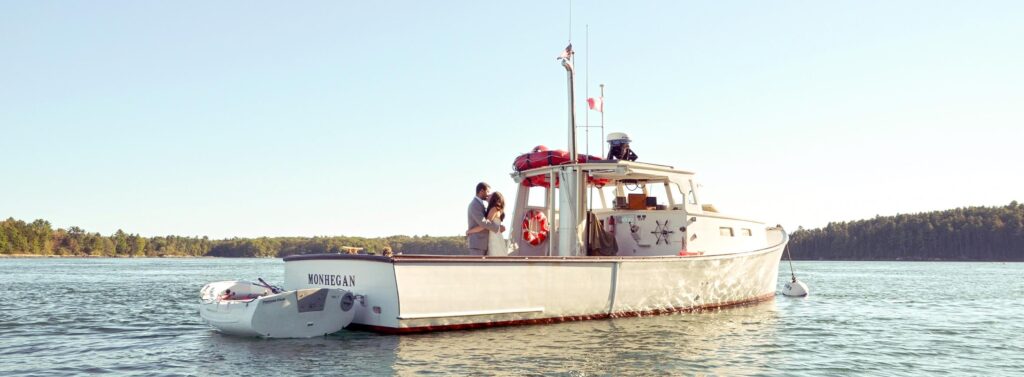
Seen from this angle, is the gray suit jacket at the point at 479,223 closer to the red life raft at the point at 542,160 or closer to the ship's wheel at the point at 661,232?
the red life raft at the point at 542,160

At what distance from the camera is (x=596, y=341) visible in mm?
10148

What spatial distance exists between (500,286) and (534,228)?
3.20 meters

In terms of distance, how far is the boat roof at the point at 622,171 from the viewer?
42.1 ft

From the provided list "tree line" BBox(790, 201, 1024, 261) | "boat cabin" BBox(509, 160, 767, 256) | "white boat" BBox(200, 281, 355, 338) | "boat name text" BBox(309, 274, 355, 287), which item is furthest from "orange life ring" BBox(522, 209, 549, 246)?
"tree line" BBox(790, 201, 1024, 261)

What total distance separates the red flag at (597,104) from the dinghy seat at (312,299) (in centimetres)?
663

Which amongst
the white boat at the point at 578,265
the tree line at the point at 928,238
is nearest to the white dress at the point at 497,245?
the white boat at the point at 578,265

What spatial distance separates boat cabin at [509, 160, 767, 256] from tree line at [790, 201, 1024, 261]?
329 ft

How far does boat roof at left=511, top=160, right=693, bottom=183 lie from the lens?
1283cm

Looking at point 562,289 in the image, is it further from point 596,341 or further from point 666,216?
point 666,216

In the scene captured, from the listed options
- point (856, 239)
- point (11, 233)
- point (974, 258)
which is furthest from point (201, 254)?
point (974, 258)

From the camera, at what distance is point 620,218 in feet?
46.5

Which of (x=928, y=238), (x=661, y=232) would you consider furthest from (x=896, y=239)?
(x=661, y=232)

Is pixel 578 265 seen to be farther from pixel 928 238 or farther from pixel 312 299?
pixel 928 238

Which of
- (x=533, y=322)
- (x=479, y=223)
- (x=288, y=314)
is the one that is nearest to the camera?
(x=288, y=314)
